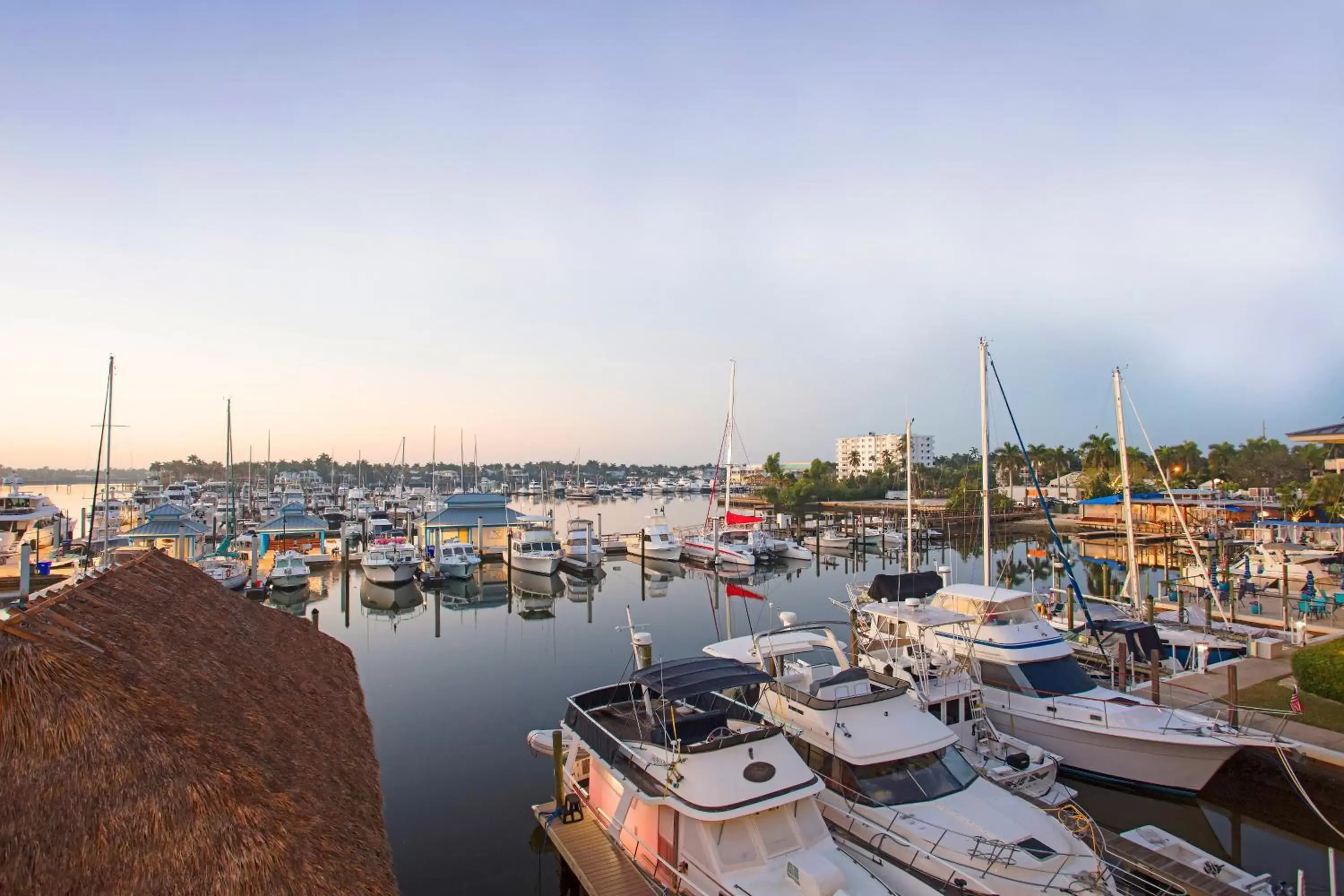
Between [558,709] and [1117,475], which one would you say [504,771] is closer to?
[558,709]

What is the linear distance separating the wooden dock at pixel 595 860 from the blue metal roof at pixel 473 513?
128ft

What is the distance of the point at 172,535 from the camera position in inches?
1681

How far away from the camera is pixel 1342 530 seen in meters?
44.0

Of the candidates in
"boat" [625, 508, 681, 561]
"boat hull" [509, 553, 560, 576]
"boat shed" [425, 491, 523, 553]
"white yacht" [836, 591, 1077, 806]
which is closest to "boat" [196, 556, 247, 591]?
"boat shed" [425, 491, 523, 553]

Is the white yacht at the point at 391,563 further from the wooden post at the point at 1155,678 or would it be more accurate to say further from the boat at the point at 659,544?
the wooden post at the point at 1155,678

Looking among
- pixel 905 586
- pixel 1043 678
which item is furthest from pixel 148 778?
pixel 905 586

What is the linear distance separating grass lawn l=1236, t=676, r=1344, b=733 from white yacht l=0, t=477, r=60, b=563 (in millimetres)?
57400

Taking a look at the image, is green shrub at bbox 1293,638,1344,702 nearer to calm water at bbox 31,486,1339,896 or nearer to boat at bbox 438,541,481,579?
calm water at bbox 31,486,1339,896

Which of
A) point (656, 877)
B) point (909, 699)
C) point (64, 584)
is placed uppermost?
point (64, 584)

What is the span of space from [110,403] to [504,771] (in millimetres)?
28758

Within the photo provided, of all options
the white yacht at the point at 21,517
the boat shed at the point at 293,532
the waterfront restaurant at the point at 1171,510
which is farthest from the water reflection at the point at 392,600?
the waterfront restaurant at the point at 1171,510

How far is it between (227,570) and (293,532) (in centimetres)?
1407

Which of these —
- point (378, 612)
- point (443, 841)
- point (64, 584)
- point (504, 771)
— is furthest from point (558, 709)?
point (378, 612)

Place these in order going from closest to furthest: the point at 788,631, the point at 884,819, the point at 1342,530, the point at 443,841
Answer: the point at 884,819
the point at 443,841
the point at 788,631
the point at 1342,530
